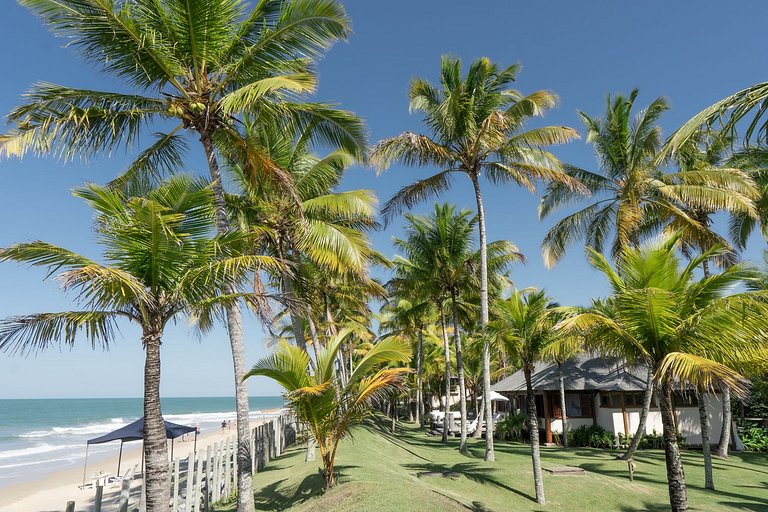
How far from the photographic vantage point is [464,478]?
1170cm

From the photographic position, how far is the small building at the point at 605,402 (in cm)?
2014

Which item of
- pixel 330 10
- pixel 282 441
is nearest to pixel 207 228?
pixel 330 10

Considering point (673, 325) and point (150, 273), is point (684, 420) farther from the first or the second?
point (150, 273)

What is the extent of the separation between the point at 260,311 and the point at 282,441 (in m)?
12.5

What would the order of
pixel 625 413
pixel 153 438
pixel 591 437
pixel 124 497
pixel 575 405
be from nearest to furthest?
pixel 153 438, pixel 124 497, pixel 591 437, pixel 625 413, pixel 575 405

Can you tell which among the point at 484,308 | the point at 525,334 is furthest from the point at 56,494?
the point at 525,334

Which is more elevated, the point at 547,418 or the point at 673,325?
the point at 673,325

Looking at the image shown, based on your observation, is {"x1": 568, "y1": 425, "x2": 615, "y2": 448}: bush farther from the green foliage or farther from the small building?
the green foliage

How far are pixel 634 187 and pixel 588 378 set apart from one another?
961cm

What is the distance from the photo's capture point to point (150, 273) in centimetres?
693

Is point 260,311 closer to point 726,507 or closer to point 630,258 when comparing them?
point 630,258

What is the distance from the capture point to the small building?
66.1ft

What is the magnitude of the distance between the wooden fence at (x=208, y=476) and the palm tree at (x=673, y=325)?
7.22 meters

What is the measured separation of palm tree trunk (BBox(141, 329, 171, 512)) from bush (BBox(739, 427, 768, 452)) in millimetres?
22528
